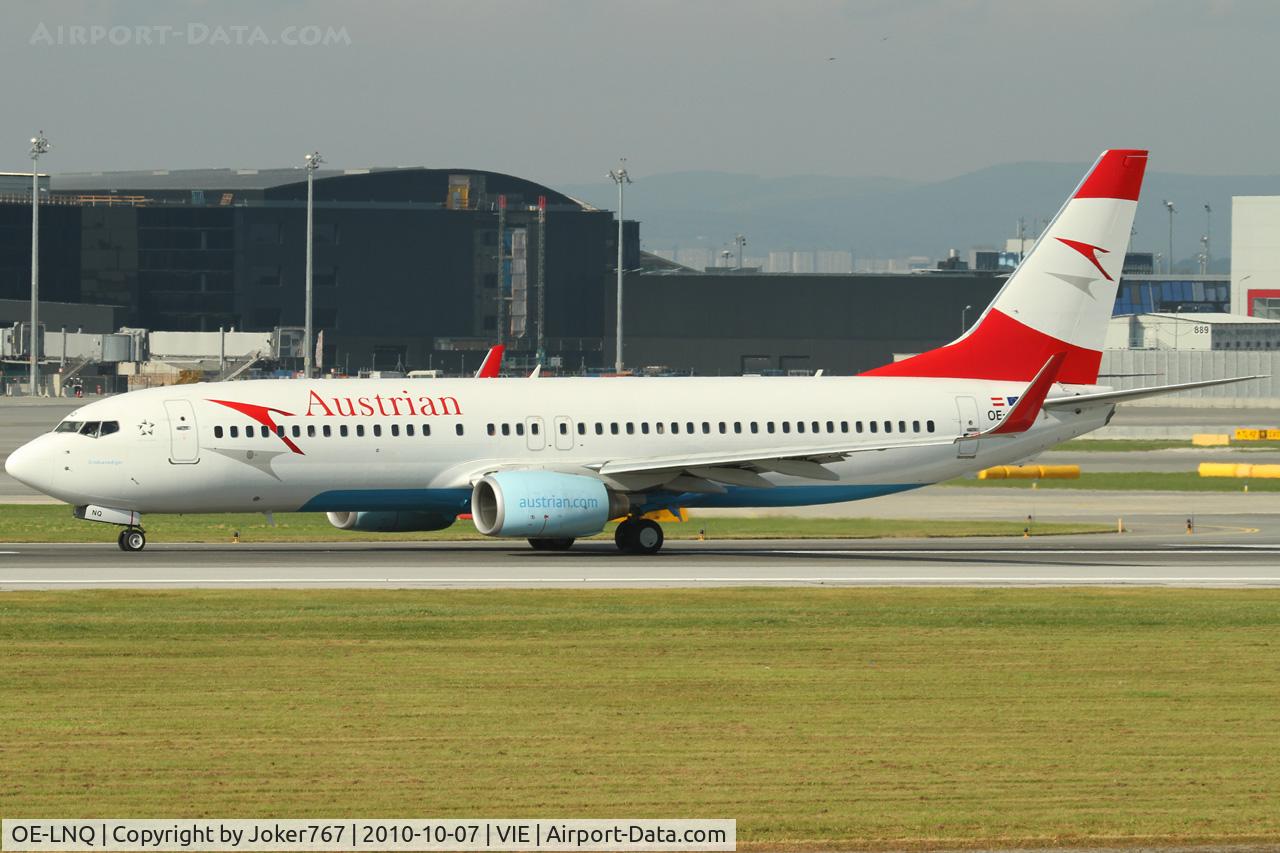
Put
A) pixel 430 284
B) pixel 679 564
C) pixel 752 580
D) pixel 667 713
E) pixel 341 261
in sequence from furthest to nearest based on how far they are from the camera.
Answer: pixel 430 284, pixel 341 261, pixel 679 564, pixel 752 580, pixel 667 713

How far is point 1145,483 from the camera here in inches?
2746

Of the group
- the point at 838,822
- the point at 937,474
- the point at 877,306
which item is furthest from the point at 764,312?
the point at 838,822

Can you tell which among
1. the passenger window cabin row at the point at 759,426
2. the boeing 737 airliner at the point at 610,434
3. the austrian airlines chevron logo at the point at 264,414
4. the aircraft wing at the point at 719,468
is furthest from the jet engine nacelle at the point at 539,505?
the austrian airlines chevron logo at the point at 264,414

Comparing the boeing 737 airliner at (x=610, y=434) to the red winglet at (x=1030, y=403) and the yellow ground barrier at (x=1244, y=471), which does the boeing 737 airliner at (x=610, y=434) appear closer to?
the red winglet at (x=1030, y=403)

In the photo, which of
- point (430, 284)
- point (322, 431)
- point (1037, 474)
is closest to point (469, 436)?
point (322, 431)

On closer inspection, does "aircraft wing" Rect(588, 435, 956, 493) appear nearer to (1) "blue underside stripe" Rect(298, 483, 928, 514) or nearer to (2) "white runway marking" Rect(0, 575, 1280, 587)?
(1) "blue underside stripe" Rect(298, 483, 928, 514)

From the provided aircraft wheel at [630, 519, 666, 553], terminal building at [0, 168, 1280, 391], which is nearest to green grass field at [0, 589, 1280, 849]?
aircraft wheel at [630, 519, 666, 553]

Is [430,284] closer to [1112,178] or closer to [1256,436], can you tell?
[1256,436]

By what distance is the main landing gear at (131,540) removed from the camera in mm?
41969

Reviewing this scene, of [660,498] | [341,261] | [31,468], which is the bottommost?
[660,498]

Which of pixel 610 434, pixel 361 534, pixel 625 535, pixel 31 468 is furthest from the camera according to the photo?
pixel 361 534

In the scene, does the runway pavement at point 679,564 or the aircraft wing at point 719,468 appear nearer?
the runway pavement at point 679,564

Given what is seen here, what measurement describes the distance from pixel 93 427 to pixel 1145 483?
138ft

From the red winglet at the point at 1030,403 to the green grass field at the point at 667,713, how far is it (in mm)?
11139
